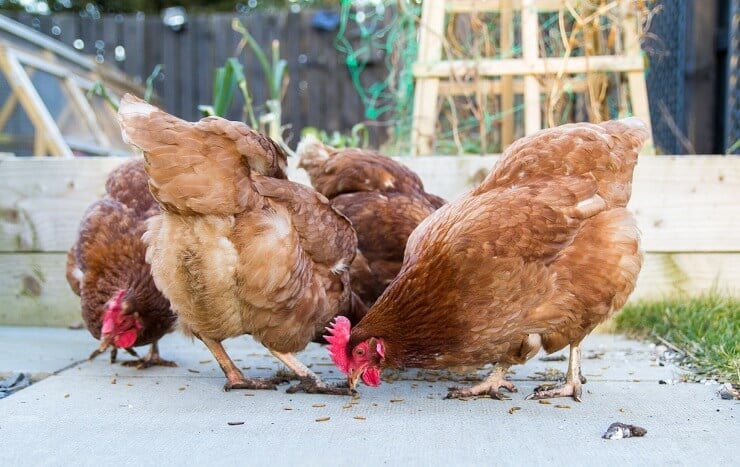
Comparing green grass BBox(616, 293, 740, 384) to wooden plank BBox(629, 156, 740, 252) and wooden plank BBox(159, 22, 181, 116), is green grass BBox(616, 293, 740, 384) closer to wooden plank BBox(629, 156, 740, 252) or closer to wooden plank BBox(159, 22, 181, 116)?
wooden plank BBox(629, 156, 740, 252)

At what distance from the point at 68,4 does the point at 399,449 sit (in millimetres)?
14936

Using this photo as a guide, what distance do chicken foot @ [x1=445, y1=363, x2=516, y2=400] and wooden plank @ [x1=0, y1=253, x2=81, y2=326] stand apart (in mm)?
2615

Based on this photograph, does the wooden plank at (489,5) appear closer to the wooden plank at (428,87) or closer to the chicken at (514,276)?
the wooden plank at (428,87)

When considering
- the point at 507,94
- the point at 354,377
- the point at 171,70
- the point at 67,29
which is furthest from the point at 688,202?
the point at 67,29

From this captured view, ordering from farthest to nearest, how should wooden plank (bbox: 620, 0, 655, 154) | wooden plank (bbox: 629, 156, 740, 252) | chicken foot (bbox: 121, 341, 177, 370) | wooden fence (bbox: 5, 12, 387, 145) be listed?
wooden fence (bbox: 5, 12, 387, 145) → wooden plank (bbox: 620, 0, 655, 154) → wooden plank (bbox: 629, 156, 740, 252) → chicken foot (bbox: 121, 341, 177, 370)

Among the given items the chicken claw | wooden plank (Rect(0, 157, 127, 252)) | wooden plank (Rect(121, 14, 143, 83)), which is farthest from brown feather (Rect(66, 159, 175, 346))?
wooden plank (Rect(121, 14, 143, 83))

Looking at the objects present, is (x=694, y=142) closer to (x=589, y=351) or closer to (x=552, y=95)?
(x=552, y=95)

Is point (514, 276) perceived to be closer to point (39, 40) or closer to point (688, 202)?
point (688, 202)

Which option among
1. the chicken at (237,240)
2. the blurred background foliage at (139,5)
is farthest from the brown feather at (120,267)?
the blurred background foliage at (139,5)

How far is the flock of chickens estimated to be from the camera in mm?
2402

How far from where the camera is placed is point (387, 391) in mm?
2795

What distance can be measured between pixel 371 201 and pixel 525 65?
1.56m

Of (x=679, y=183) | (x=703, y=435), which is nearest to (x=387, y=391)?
(x=703, y=435)

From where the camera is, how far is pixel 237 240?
8.23ft
